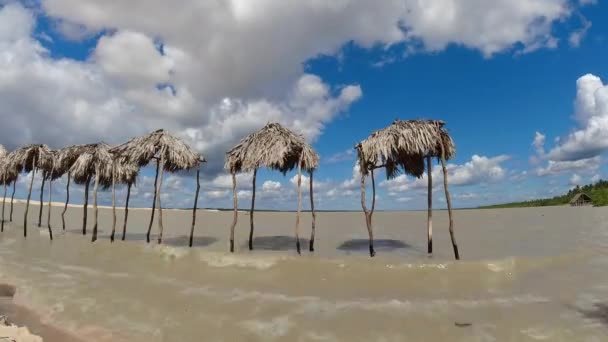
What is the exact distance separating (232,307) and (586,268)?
36.5 ft

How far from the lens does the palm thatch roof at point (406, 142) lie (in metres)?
12.6

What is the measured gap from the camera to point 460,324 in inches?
275

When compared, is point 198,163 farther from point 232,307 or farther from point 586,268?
point 586,268

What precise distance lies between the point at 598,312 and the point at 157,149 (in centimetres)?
1592

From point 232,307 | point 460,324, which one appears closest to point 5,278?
point 232,307

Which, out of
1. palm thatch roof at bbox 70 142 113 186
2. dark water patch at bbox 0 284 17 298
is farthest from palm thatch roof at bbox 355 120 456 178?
palm thatch roof at bbox 70 142 113 186

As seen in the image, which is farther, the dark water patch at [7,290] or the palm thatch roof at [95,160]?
the palm thatch roof at [95,160]

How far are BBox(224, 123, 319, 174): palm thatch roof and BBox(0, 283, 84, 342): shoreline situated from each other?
811 centimetres

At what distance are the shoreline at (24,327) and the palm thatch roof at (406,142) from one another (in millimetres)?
9790

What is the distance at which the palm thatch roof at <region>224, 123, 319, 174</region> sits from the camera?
14.3 m

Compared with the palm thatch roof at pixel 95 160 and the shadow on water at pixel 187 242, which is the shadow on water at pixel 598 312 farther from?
the palm thatch roof at pixel 95 160

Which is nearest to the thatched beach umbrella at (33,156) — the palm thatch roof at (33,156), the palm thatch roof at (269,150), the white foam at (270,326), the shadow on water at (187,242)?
the palm thatch roof at (33,156)

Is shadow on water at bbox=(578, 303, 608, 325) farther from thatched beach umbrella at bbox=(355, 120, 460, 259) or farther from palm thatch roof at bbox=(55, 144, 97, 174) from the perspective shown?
palm thatch roof at bbox=(55, 144, 97, 174)

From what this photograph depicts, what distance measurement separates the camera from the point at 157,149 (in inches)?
669
